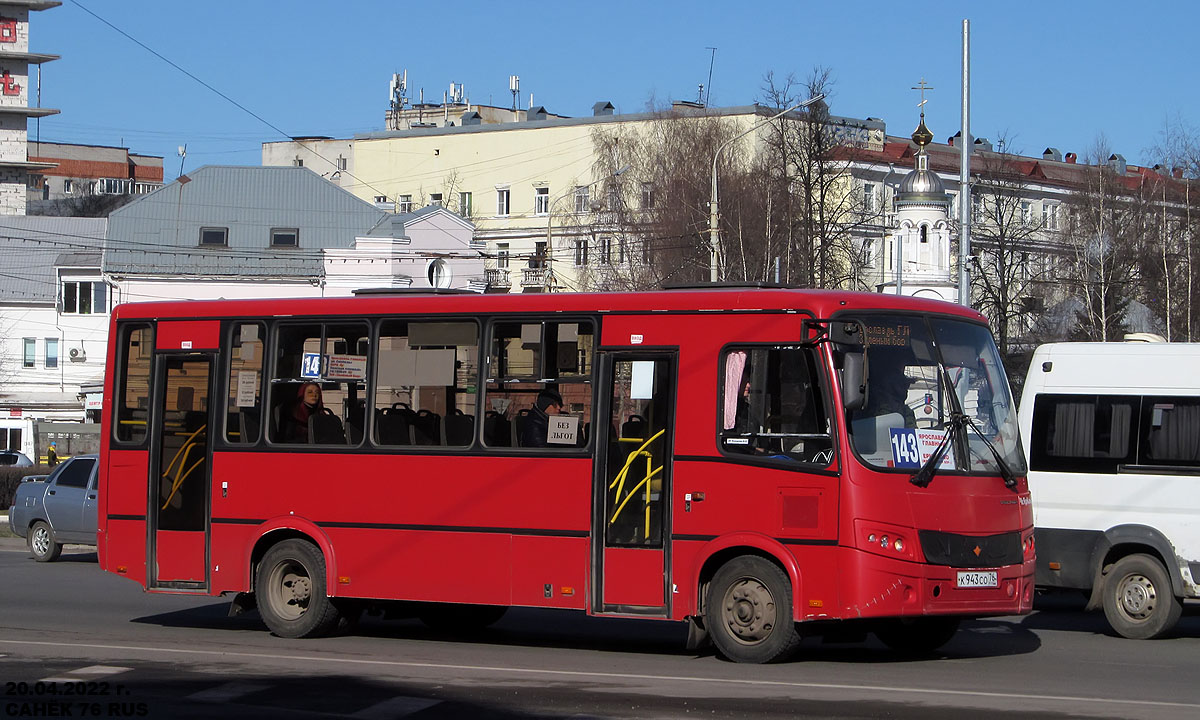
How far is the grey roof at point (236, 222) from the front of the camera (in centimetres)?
7225

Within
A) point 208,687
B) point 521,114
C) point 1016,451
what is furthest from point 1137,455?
point 521,114

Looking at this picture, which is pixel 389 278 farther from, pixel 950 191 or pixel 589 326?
pixel 589 326

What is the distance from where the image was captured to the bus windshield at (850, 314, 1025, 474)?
467 inches

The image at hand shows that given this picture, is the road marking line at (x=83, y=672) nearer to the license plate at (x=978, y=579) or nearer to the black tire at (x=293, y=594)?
the black tire at (x=293, y=594)

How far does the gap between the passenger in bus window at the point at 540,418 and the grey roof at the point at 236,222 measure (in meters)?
60.4

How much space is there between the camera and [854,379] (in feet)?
38.1

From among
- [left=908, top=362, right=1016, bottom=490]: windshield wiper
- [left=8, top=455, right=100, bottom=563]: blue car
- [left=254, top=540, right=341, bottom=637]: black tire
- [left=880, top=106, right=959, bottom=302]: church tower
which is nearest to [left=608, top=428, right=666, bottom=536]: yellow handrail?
[left=908, top=362, right=1016, bottom=490]: windshield wiper

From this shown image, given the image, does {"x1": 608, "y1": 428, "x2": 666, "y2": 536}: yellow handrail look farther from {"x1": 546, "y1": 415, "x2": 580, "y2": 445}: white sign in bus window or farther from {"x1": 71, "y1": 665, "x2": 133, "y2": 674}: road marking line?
{"x1": 71, "y1": 665, "x2": 133, "y2": 674}: road marking line

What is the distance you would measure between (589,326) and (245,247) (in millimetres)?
62834

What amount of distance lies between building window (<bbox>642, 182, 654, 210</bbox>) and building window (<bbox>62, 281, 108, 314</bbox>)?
26059 mm

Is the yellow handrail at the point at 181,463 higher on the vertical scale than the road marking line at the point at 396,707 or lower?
higher

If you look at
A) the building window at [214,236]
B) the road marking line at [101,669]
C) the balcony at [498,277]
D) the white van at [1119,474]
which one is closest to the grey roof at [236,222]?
the building window at [214,236]

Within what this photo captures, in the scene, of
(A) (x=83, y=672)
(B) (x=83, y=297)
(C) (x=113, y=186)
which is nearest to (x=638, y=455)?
(A) (x=83, y=672)

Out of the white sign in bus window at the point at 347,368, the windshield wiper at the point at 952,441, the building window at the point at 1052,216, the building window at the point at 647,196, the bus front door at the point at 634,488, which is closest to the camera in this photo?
the windshield wiper at the point at 952,441
